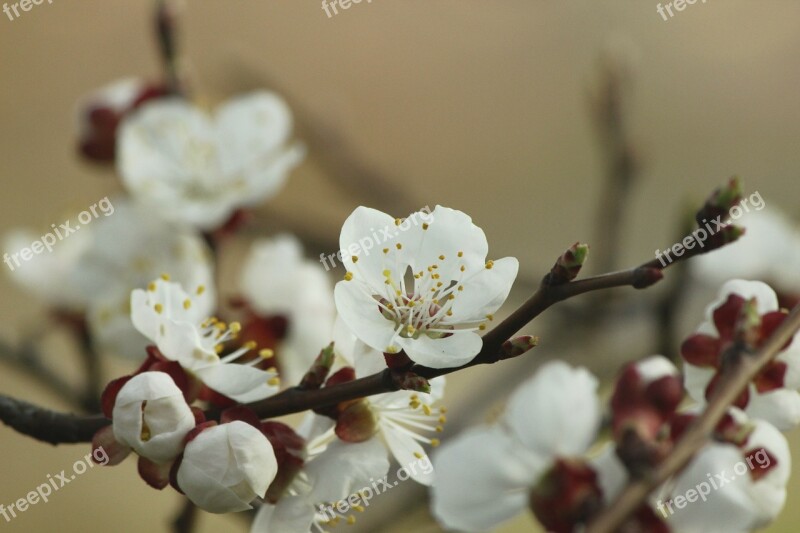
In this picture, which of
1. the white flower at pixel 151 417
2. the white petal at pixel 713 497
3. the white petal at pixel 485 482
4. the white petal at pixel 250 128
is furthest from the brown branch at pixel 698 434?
the white petal at pixel 250 128

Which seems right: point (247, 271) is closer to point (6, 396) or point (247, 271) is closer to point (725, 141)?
point (6, 396)

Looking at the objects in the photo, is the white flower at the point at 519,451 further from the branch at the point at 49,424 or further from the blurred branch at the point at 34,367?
the blurred branch at the point at 34,367

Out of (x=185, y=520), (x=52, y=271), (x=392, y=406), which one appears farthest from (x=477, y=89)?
(x=392, y=406)

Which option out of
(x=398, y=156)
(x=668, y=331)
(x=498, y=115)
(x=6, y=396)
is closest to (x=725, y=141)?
(x=498, y=115)

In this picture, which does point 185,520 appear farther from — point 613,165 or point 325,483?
point 613,165

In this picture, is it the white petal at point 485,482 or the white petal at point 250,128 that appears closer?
the white petal at point 485,482
